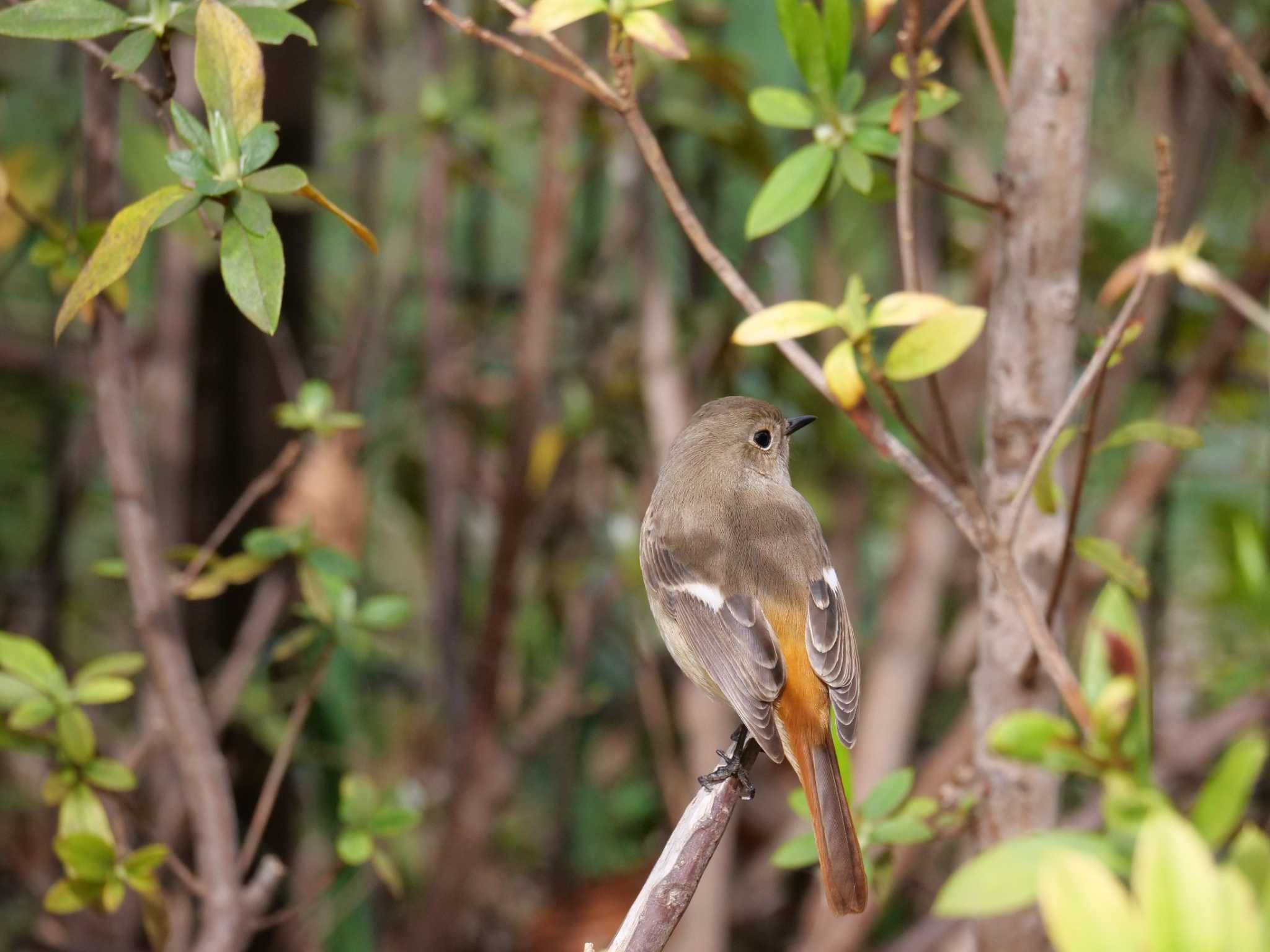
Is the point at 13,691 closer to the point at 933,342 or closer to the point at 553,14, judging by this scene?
the point at 553,14

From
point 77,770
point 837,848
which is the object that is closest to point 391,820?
point 77,770

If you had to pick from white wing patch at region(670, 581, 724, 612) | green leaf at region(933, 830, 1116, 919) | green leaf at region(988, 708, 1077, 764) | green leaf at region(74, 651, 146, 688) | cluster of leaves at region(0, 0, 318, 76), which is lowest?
white wing patch at region(670, 581, 724, 612)

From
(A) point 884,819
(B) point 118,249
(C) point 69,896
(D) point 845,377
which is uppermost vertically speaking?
(B) point 118,249

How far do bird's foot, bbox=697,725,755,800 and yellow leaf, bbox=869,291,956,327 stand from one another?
699 mm

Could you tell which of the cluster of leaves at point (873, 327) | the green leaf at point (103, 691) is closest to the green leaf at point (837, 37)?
the cluster of leaves at point (873, 327)

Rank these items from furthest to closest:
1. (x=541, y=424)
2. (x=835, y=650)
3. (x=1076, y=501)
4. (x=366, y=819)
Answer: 1. (x=541, y=424)
2. (x=835, y=650)
3. (x=366, y=819)
4. (x=1076, y=501)

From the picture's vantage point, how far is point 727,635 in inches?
77.7

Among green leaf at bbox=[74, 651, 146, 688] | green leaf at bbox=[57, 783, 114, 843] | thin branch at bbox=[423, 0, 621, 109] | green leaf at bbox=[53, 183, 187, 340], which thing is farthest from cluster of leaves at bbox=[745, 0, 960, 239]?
green leaf at bbox=[57, 783, 114, 843]

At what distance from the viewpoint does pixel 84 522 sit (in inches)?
154

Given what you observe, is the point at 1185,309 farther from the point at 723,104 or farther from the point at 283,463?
the point at 283,463

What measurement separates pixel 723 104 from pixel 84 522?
2246 millimetres

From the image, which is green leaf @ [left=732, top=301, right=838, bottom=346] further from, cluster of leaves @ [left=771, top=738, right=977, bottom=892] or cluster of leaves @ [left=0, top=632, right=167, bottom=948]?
cluster of leaves @ [left=0, top=632, right=167, bottom=948]

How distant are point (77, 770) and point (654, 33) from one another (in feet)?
3.74

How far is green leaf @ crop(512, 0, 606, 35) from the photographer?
1.32m
